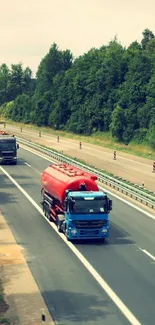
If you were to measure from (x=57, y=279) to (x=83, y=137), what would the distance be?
272 feet

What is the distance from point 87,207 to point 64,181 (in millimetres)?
3351

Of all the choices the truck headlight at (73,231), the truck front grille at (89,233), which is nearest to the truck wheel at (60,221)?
the truck headlight at (73,231)

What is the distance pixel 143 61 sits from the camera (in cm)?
9594

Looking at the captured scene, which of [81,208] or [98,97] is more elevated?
[98,97]

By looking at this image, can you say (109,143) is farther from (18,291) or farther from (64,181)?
(18,291)

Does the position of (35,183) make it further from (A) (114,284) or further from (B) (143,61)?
(B) (143,61)

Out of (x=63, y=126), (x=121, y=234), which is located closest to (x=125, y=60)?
(x=63, y=126)

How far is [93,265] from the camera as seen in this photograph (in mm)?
25188

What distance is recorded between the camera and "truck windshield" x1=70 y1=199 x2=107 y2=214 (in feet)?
91.1

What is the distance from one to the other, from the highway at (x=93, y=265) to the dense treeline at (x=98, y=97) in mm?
50610

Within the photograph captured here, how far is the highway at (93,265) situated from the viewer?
64.4 ft

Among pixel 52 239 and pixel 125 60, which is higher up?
pixel 125 60

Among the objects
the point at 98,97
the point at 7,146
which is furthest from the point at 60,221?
the point at 98,97

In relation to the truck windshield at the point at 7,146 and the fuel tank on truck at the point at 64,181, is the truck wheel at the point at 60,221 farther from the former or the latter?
the truck windshield at the point at 7,146
